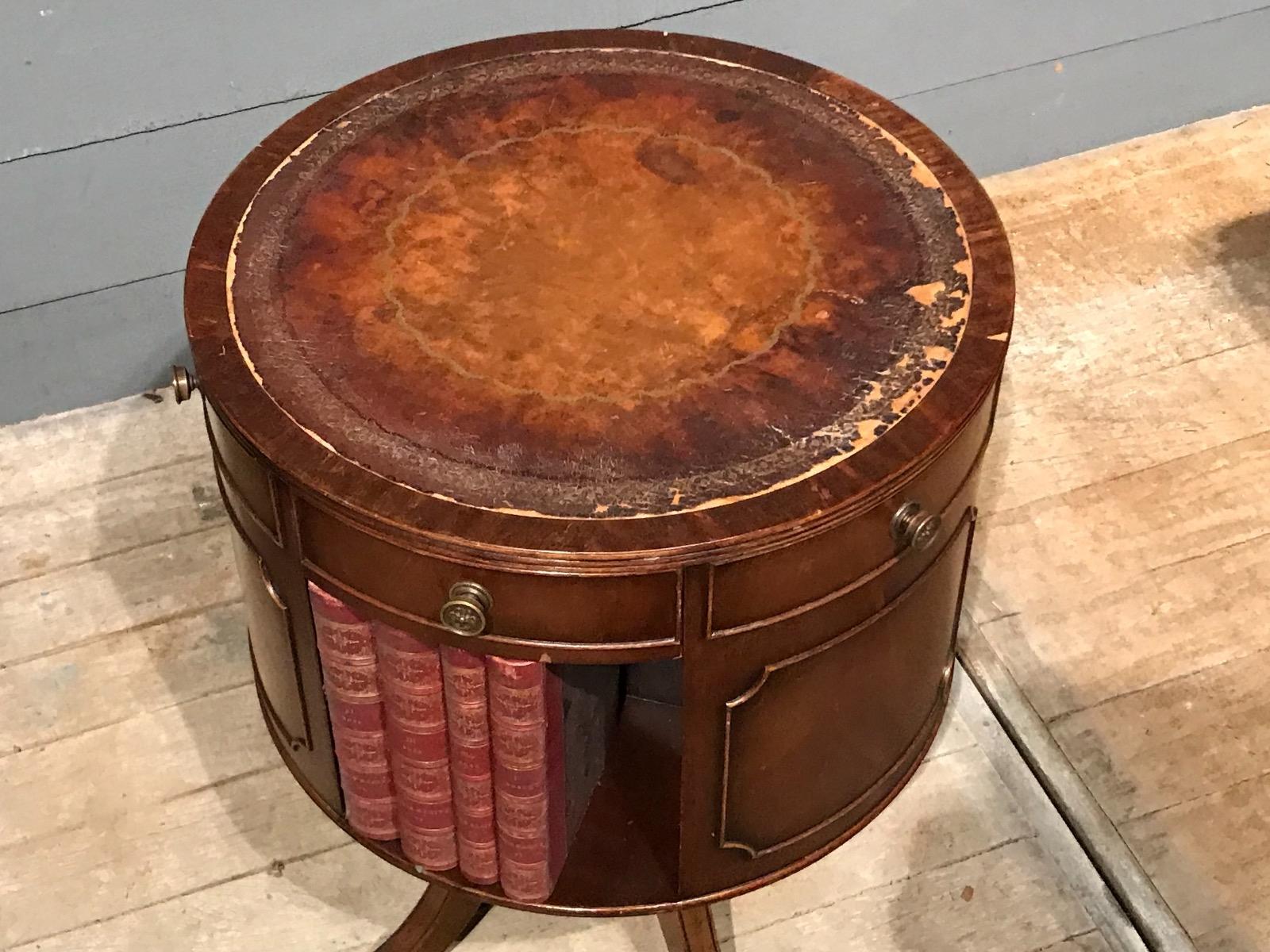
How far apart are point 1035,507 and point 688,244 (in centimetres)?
109

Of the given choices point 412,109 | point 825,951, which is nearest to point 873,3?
point 412,109

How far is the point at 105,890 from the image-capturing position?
2033 mm

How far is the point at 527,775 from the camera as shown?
1546 mm

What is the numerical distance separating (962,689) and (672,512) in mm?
1069

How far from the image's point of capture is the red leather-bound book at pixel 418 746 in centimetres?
149

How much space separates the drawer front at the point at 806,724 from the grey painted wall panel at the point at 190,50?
136 centimetres

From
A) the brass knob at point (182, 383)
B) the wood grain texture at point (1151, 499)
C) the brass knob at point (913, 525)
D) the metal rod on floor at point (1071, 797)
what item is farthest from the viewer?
the wood grain texture at point (1151, 499)

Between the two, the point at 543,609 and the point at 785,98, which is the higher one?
the point at 785,98

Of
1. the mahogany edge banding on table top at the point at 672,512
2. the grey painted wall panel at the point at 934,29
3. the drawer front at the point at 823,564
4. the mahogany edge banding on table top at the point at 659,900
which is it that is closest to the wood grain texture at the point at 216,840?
the mahogany edge banding on table top at the point at 659,900

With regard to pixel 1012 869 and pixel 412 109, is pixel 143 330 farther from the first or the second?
pixel 1012 869

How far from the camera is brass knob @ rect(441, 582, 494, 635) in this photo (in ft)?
4.46

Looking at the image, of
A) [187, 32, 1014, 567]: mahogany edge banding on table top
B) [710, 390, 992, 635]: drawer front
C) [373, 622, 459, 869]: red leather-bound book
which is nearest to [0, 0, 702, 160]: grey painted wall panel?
[187, 32, 1014, 567]: mahogany edge banding on table top

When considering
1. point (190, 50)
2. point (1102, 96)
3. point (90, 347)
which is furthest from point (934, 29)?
point (90, 347)

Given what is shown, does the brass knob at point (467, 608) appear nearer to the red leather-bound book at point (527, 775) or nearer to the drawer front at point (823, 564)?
the red leather-bound book at point (527, 775)
